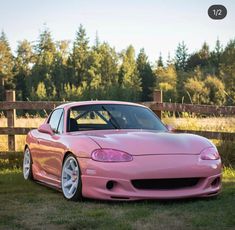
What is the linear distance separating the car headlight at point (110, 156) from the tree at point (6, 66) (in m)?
90.4

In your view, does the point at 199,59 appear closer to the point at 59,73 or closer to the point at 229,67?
the point at 229,67

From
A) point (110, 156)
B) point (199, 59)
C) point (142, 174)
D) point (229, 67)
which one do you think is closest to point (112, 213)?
point (142, 174)

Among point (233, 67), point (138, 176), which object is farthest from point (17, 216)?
point (233, 67)

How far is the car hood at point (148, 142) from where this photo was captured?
6172 mm

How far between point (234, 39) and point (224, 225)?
330 feet

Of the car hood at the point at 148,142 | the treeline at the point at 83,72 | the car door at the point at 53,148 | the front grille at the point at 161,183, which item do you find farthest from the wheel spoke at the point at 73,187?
the treeline at the point at 83,72

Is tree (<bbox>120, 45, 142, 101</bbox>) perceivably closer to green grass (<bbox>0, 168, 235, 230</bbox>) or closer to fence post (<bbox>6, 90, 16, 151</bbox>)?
fence post (<bbox>6, 90, 16, 151</bbox>)

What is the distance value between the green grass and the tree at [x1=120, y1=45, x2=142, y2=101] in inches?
3718

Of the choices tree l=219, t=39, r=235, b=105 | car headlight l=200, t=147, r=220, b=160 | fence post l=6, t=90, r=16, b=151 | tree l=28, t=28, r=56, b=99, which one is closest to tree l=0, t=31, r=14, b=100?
tree l=28, t=28, r=56, b=99

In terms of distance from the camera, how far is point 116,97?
102562 millimetres

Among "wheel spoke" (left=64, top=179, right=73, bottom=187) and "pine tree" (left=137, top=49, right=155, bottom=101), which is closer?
"wheel spoke" (left=64, top=179, right=73, bottom=187)

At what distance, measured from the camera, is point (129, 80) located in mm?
106312

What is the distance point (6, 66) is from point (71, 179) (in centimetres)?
10157

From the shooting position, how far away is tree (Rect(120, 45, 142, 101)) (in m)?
103
